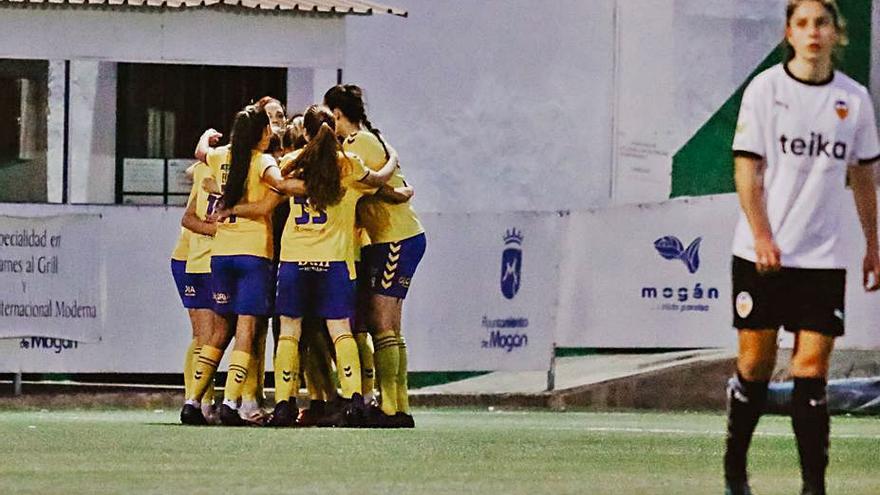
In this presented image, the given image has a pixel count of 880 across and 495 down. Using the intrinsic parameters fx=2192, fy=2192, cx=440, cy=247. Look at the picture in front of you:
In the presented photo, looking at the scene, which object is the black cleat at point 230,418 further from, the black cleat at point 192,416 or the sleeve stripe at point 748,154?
the sleeve stripe at point 748,154

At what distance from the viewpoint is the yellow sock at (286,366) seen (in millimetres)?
13188

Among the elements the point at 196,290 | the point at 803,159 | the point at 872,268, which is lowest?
the point at 196,290

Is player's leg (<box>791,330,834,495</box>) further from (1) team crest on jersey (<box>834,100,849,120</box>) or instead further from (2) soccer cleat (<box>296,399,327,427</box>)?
(2) soccer cleat (<box>296,399,327,427</box>)

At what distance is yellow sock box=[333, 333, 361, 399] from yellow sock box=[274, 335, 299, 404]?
32 centimetres

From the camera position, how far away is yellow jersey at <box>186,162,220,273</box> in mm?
13656

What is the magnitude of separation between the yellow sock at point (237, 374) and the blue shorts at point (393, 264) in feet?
2.95

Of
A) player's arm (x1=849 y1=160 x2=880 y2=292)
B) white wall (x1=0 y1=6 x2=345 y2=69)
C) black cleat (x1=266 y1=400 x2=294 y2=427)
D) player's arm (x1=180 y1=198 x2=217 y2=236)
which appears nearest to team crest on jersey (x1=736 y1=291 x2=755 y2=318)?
player's arm (x1=849 y1=160 x2=880 y2=292)

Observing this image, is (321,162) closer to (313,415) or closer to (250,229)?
(250,229)

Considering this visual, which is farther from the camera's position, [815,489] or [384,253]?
[384,253]

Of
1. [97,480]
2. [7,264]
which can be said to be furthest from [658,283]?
[97,480]

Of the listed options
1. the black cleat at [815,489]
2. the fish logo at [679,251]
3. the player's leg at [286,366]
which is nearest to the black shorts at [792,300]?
the black cleat at [815,489]

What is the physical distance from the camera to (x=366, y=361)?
13812mm

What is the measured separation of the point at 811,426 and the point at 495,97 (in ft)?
46.5

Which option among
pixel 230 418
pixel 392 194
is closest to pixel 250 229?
pixel 392 194
